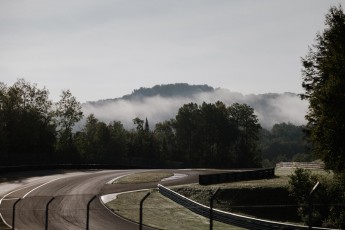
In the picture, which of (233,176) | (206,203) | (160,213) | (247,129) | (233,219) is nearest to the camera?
(233,219)

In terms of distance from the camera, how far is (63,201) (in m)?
36.2

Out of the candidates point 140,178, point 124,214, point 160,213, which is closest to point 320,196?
point 160,213

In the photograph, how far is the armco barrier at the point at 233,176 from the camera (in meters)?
44.8

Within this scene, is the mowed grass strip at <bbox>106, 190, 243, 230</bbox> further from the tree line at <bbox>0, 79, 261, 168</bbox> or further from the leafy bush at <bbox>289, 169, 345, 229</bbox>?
the tree line at <bbox>0, 79, 261, 168</bbox>

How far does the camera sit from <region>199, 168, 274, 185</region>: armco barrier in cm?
4484

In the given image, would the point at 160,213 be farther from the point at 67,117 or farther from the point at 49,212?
the point at 67,117

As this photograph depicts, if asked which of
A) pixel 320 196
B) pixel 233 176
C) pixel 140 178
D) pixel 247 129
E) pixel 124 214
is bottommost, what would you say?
pixel 124 214

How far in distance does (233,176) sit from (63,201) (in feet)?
66.7

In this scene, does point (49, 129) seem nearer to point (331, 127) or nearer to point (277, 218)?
point (277, 218)

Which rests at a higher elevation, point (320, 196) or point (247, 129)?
point (247, 129)

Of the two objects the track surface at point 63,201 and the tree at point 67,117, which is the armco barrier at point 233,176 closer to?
the track surface at point 63,201

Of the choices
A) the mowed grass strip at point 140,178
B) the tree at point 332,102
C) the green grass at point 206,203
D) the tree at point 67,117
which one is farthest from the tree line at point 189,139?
the tree at point 332,102

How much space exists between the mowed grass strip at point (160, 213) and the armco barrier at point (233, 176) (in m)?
7.19

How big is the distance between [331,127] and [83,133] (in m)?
121
